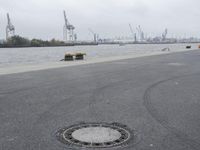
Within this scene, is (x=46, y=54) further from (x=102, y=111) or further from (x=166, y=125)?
(x=166, y=125)

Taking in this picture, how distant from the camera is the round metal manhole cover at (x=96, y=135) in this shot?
4594mm

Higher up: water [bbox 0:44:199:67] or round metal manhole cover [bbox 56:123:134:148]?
round metal manhole cover [bbox 56:123:134:148]

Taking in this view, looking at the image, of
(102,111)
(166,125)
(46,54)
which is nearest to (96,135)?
(166,125)

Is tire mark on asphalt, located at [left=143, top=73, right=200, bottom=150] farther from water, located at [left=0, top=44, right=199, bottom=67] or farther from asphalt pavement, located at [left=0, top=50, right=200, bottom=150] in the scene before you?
water, located at [left=0, top=44, right=199, bottom=67]

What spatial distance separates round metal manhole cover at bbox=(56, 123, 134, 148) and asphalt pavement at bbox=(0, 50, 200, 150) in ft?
0.48

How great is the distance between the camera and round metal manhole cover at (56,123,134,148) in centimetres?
459

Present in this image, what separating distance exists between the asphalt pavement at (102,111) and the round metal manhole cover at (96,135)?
0.48 feet

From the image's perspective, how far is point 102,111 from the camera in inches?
261

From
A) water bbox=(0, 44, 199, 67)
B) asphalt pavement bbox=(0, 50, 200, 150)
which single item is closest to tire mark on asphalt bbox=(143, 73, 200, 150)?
asphalt pavement bbox=(0, 50, 200, 150)

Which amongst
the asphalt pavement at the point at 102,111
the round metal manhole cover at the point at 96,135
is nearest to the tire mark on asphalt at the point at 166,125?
the asphalt pavement at the point at 102,111

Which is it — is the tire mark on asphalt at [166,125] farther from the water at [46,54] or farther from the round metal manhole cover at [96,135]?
the water at [46,54]

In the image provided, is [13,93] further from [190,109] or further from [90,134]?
[190,109]

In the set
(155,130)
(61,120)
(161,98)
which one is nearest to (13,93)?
(61,120)

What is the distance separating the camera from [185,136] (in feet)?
16.2
